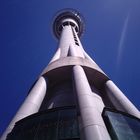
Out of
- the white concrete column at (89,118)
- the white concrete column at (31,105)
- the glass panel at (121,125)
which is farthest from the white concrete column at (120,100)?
the white concrete column at (31,105)

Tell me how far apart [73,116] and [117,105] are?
8227 millimetres

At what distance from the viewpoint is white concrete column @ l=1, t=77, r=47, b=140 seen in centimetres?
1833

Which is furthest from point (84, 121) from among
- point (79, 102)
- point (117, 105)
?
point (117, 105)

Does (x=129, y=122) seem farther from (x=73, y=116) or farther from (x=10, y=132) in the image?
(x=10, y=132)

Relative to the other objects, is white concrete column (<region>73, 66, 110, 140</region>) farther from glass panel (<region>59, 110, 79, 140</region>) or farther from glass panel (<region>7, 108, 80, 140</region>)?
glass panel (<region>7, 108, 80, 140</region>)

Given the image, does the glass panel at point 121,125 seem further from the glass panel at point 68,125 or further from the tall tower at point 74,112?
the glass panel at point 68,125

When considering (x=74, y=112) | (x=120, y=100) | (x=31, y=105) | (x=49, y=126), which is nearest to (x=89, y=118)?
(x=49, y=126)

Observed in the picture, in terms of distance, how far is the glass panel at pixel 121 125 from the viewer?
50.2ft

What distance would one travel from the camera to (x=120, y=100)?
24.6 metres

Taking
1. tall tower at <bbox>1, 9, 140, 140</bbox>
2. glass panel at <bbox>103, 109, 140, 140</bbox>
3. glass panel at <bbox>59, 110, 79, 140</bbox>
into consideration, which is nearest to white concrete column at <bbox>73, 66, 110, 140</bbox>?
tall tower at <bbox>1, 9, 140, 140</bbox>

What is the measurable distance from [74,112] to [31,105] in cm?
454

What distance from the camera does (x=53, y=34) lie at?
66250mm

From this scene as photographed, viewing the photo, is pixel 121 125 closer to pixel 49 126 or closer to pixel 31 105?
pixel 49 126

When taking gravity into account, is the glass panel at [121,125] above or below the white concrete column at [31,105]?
below
